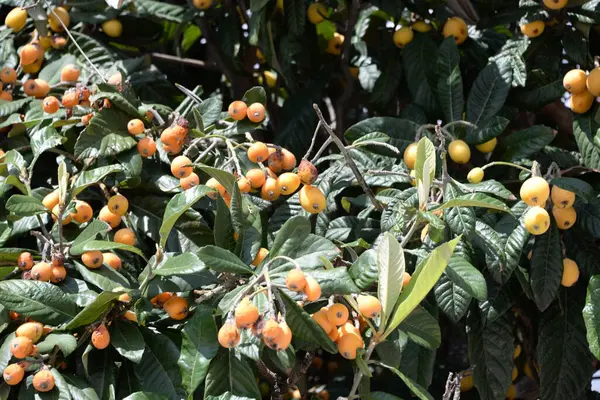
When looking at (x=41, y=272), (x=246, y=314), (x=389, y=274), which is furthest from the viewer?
(x=41, y=272)

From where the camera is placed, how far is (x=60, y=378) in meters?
1.53

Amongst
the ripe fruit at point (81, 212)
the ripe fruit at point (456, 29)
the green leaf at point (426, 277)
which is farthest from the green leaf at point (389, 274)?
the ripe fruit at point (456, 29)

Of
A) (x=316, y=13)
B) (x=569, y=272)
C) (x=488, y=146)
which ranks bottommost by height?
(x=569, y=272)

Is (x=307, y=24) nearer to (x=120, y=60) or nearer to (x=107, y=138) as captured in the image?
(x=120, y=60)

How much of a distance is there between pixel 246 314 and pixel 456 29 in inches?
48.1

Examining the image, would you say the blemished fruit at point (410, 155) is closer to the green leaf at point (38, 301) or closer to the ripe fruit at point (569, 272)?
the ripe fruit at point (569, 272)

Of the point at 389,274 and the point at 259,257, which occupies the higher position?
the point at 389,274

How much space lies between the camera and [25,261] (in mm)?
1677

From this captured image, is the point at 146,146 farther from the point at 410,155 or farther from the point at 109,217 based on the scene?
the point at 410,155

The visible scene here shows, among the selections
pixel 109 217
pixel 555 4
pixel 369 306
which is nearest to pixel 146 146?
pixel 109 217

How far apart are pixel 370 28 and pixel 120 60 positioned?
72 cm

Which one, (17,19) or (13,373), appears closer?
(13,373)

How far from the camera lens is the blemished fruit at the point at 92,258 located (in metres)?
1.65

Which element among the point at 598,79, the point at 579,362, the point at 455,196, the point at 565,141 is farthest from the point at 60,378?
the point at 565,141
